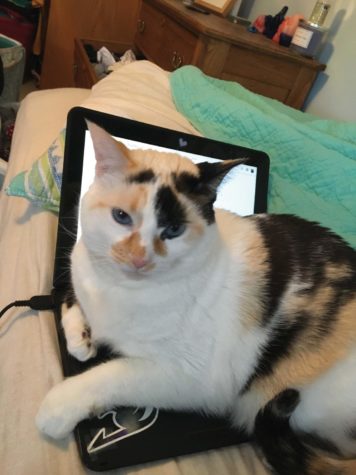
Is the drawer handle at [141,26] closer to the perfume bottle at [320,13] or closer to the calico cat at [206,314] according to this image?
the perfume bottle at [320,13]

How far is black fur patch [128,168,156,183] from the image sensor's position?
25.3 inches

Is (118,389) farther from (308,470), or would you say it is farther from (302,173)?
(302,173)

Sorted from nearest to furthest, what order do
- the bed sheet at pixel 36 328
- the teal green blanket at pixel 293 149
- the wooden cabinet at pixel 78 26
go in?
1. the bed sheet at pixel 36 328
2. the teal green blanket at pixel 293 149
3. the wooden cabinet at pixel 78 26

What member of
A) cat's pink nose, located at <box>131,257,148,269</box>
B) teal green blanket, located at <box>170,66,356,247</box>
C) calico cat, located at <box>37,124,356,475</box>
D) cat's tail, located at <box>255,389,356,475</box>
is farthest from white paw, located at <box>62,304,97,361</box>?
teal green blanket, located at <box>170,66,356,247</box>

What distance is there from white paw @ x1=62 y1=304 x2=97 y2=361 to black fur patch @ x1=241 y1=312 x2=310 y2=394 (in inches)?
12.9

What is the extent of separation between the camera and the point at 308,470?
0.64m

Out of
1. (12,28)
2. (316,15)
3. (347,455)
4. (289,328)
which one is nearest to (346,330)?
(289,328)

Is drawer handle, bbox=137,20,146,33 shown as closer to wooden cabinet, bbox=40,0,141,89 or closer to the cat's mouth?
wooden cabinet, bbox=40,0,141,89

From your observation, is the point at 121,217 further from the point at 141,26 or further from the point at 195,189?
the point at 141,26

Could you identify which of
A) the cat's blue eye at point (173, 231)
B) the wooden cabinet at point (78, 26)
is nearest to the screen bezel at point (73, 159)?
the cat's blue eye at point (173, 231)

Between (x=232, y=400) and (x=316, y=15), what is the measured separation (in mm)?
1844

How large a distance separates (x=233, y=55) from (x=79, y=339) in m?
1.54

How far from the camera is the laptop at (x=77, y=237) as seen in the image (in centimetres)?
62

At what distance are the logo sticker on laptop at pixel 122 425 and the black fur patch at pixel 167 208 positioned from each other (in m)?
0.35
